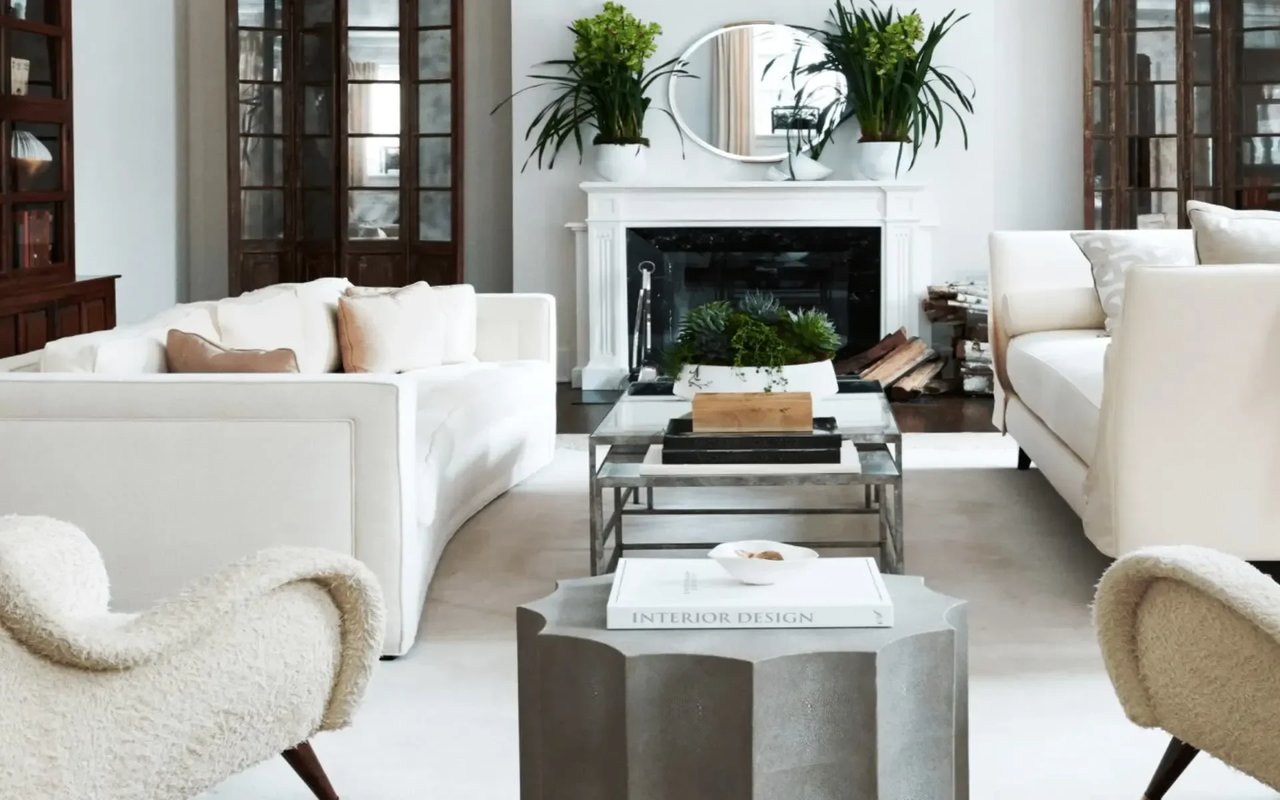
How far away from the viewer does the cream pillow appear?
5160 millimetres

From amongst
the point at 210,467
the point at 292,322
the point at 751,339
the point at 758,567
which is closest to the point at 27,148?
the point at 292,322

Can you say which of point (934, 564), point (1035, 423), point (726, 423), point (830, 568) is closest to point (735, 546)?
point (830, 568)

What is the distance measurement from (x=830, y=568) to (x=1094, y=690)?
1207mm

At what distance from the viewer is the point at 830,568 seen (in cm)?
186

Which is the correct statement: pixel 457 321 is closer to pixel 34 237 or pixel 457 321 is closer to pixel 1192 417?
pixel 34 237

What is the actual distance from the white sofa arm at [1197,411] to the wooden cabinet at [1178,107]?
460cm

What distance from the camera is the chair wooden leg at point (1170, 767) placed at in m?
2.15

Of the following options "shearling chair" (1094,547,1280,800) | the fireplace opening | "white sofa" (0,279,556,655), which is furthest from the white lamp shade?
"shearling chair" (1094,547,1280,800)

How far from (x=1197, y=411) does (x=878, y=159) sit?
434cm

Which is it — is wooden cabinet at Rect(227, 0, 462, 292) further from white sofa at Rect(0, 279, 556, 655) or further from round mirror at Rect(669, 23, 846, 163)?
white sofa at Rect(0, 279, 556, 655)

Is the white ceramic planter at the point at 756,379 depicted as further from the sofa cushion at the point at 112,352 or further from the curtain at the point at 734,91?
the curtain at the point at 734,91

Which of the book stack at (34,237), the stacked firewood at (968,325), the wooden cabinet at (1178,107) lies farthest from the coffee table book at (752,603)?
the wooden cabinet at (1178,107)

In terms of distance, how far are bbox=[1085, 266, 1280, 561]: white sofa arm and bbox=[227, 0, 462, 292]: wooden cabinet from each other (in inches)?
202

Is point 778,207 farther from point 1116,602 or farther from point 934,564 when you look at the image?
point 1116,602
